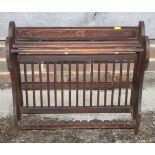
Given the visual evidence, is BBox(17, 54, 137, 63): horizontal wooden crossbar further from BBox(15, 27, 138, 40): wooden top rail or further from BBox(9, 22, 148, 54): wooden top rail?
BBox(15, 27, 138, 40): wooden top rail

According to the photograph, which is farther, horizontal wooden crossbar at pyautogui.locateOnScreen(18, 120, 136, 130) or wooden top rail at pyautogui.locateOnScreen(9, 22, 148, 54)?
horizontal wooden crossbar at pyautogui.locateOnScreen(18, 120, 136, 130)

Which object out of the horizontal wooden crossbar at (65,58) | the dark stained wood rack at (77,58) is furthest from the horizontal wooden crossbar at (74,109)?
the horizontal wooden crossbar at (65,58)

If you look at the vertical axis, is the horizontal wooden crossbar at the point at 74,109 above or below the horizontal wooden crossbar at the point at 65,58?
below

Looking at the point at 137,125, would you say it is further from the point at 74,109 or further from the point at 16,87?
the point at 16,87

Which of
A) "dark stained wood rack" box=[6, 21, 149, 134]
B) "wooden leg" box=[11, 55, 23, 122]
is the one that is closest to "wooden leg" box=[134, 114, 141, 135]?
"dark stained wood rack" box=[6, 21, 149, 134]

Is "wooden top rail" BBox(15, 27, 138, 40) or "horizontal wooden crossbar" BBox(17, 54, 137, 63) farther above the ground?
"wooden top rail" BBox(15, 27, 138, 40)

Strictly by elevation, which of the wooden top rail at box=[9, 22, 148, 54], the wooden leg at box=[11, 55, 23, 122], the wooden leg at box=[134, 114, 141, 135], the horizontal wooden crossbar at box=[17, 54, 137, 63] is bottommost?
the wooden leg at box=[134, 114, 141, 135]

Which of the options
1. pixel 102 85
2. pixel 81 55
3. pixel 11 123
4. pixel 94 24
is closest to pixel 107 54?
pixel 81 55

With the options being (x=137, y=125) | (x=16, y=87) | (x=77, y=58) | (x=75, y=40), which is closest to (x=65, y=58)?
(x=77, y=58)

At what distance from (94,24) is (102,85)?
1.80 ft

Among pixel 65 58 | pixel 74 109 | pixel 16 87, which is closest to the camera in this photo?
pixel 65 58

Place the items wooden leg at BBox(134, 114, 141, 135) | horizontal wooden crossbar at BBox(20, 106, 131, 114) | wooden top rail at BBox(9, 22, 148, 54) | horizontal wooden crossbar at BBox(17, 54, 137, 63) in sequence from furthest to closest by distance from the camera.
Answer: horizontal wooden crossbar at BBox(20, 106, 131, 114)
wooden leg at BBox(134, 114, 141, 135)
horizontal wooden crossbar at BBox(17, 54, 137, 63)
wooden top rail at BBox(9, 22, 148, 54)

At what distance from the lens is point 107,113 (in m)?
2.95

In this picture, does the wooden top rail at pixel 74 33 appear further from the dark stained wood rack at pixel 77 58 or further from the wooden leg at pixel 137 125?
the wooden leg at pixel 137 125
